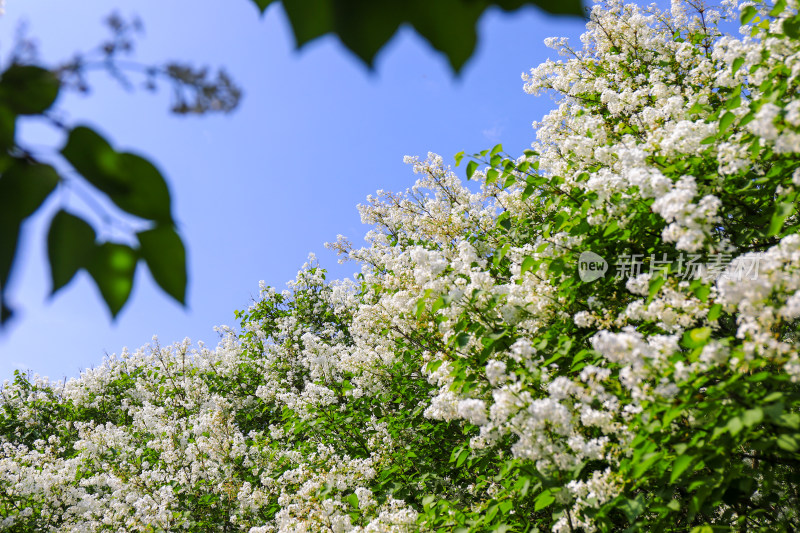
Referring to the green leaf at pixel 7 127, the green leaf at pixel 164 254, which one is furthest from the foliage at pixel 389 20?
the green leaf at pixel 7 127

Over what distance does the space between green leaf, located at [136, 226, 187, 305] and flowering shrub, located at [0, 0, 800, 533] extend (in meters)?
2.26

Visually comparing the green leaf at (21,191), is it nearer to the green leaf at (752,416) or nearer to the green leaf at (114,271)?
the green leaf at (114,271)

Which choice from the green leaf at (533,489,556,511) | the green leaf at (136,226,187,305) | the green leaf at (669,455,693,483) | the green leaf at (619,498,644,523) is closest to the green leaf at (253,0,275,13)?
the green leaf at (136,226,187,305)

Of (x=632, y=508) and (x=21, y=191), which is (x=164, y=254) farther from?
(x=632, y=508)

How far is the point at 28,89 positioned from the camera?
748 mm

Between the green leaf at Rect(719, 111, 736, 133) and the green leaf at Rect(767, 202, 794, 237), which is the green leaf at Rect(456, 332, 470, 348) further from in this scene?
the green leaf at Rect(719, 111, 736, 133)

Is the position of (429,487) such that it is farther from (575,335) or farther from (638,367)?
(638,367)

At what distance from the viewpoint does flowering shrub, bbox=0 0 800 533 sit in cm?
258

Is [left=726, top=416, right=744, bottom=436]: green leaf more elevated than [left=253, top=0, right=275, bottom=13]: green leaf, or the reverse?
[left=253, top=0, right=275, bottom=13]: green leaf

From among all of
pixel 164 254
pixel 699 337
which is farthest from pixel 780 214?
pixel 164 254

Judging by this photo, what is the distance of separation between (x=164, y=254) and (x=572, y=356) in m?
3.69

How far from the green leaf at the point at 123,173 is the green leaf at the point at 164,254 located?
0.13 feet

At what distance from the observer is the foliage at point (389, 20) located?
566 mm

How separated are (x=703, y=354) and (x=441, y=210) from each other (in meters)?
5.17
